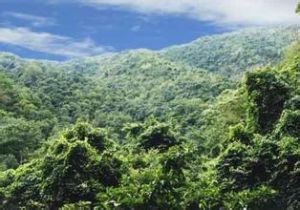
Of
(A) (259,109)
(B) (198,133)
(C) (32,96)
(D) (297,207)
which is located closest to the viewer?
(D) (297,207)

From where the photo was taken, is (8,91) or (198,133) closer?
(198,133)

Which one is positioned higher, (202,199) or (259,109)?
(259,109)

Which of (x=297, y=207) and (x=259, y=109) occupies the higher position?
(x=259, y=109)

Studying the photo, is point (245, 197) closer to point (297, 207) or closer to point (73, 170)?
point (297, 207)

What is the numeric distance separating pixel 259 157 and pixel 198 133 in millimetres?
50625

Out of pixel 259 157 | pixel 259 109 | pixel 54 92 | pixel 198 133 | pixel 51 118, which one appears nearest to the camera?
pixel 259 157

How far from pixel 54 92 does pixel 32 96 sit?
1748cm

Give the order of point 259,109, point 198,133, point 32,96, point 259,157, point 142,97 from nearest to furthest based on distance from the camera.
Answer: point 259,157, point 259,109, point 198,133, point 32,96, point 142,97

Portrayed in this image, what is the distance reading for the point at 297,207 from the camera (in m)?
26.0

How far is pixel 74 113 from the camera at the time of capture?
12106 centimetres

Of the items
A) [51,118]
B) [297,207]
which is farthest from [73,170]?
[51,118]

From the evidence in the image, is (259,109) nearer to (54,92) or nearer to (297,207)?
(297,207)

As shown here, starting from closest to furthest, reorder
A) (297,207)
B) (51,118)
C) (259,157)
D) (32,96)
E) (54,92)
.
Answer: (297,207) < (259,157) < (51,118) < (32,96) < (54,92)

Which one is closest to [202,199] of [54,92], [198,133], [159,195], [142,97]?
[159,195]
